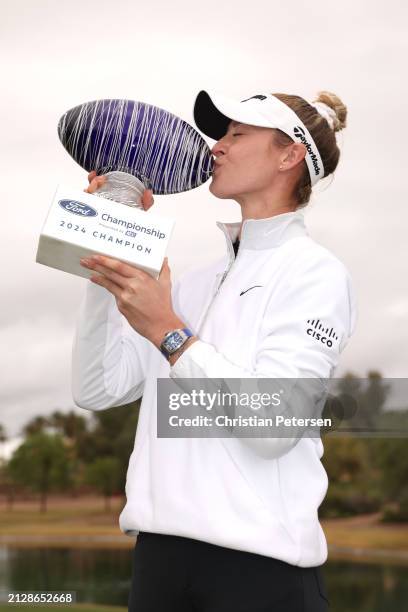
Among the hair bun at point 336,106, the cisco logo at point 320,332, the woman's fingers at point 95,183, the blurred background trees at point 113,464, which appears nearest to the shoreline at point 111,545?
the blurred background trees at point 113,464

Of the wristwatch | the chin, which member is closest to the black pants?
the wristwatch

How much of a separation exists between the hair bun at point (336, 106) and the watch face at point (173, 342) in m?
1.14

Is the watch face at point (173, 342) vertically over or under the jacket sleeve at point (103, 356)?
under

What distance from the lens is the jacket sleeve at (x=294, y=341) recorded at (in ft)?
7.30

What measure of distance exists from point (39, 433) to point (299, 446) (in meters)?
58.7

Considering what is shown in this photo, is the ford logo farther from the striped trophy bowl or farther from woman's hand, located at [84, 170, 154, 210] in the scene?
the striped trophy bowl

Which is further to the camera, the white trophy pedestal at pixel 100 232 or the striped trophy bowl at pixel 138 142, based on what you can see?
the striped trophy bowl at pixel 138 142

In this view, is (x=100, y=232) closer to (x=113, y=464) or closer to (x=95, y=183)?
(x=95, y=183)

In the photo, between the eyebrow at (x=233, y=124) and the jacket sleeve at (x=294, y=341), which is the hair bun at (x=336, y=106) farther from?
the jacket sleeve at (x=294, y=341)

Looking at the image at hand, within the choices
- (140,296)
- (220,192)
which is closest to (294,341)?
(140,296)

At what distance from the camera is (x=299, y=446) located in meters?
2.43

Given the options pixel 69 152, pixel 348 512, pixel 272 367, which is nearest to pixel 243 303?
pixel 272 367

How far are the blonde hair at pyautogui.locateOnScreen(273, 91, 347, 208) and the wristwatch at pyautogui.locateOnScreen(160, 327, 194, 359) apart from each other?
0.76 m

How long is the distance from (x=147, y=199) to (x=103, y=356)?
1.74 feet
